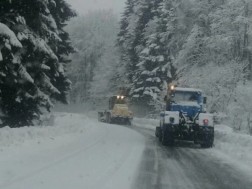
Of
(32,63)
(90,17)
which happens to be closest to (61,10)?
(32,63)

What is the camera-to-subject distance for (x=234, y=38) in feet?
131

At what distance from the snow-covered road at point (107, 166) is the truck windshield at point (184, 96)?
4.07 meters

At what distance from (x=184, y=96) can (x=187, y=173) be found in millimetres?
11400

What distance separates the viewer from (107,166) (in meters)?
13.3

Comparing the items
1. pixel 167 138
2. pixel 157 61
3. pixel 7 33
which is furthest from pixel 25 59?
pixel 157 61

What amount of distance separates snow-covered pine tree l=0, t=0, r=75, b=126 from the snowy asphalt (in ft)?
20.9

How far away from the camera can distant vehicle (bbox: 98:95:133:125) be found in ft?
156

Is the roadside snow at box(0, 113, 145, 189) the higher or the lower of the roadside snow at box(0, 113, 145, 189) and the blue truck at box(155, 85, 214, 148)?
the lower

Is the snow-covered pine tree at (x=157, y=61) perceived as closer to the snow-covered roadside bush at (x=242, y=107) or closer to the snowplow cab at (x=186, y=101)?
the snow-covered roadside bush at (x=242, y=107)

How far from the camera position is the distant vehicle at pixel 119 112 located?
47562mm

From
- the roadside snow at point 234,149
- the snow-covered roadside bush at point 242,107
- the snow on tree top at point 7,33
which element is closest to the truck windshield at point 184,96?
the roadside snow at point 234,149

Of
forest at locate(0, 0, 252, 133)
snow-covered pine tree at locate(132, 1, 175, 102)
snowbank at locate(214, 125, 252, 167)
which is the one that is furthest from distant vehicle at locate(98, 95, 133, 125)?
snowbank at locate(214, 125, 252, 167)

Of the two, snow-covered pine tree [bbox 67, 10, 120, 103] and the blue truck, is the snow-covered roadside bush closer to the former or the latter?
the blue truck

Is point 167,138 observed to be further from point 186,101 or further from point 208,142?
point 186,101
